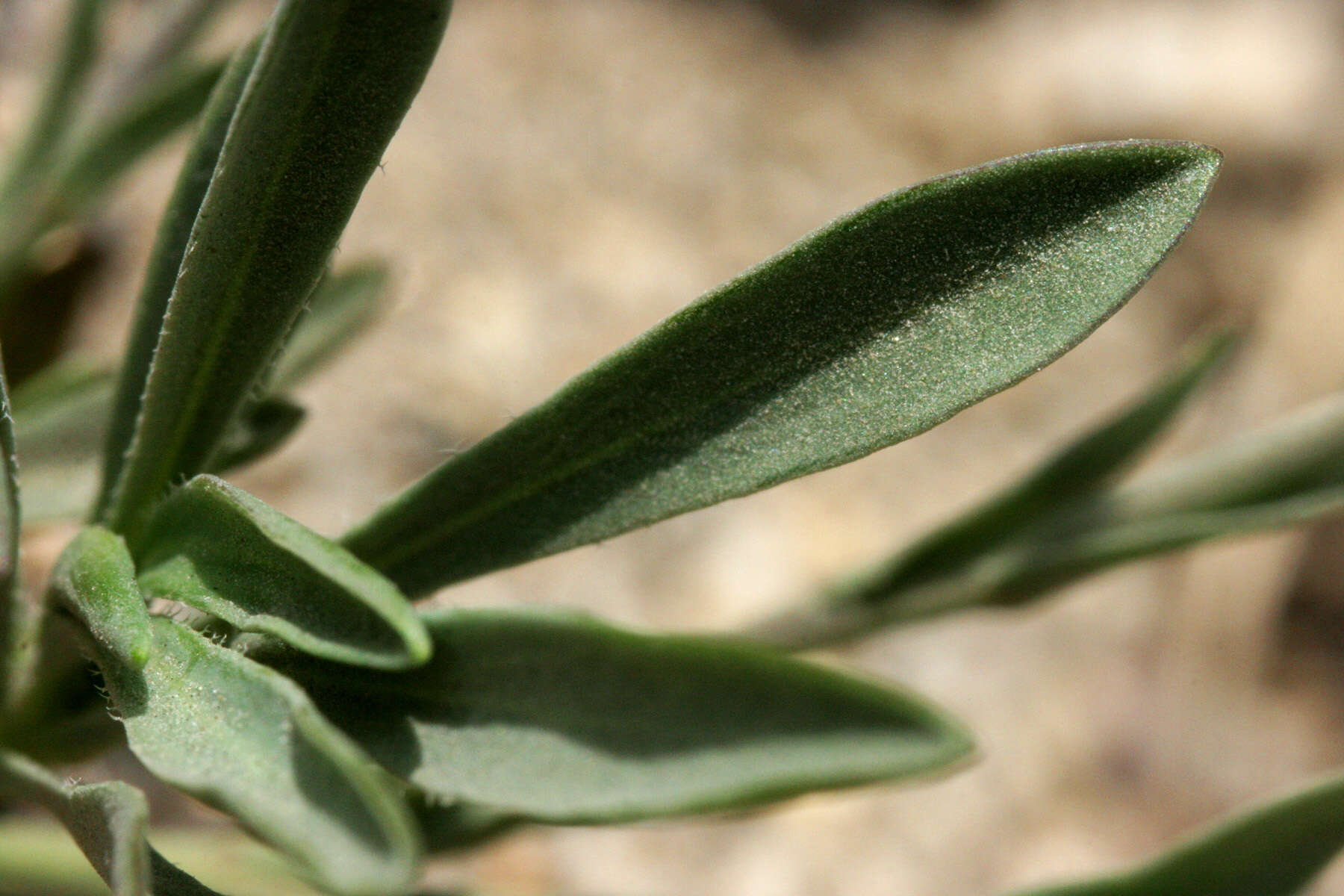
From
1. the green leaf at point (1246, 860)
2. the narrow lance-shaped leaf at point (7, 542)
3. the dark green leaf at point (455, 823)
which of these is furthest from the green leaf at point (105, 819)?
the green leaf at point (1246, 860)

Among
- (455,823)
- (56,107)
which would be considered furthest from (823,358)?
(56,107)

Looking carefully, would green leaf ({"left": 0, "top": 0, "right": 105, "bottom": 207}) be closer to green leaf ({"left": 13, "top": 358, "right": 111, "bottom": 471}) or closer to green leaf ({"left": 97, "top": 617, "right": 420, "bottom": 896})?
green leaf ({"left": 13, "top": 358, "right": 111, "bottom": 471})

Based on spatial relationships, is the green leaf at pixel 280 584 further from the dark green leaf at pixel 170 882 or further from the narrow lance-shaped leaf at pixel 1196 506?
the narrow lance-shaped leaf at pixel 1196 506

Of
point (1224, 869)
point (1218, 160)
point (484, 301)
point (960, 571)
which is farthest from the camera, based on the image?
point (484, 301)

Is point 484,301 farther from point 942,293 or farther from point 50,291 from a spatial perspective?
point 942,293

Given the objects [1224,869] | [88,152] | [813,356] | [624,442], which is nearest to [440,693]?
[624,442]
